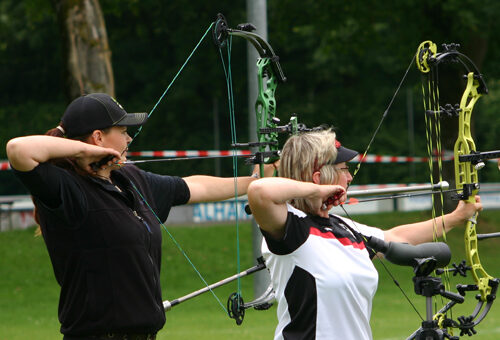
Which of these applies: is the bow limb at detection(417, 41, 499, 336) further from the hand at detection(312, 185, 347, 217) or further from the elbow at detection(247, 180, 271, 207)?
the elbow at detection(247, 180, 271, 207)

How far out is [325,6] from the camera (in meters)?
17.2

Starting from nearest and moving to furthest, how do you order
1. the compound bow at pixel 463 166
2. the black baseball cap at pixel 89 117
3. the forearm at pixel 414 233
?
the black baseball cap at pixel 89 117 → the forearm at pixel 414 233 → the compound bow at pixel 463 166

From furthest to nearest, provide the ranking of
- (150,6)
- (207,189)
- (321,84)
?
(321,84) < (150,6) < (207,189)

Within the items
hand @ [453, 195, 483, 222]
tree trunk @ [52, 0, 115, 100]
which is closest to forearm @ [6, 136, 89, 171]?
hand @ [453, 195, 483, 222]

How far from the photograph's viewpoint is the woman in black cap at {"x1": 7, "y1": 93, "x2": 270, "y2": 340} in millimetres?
3227

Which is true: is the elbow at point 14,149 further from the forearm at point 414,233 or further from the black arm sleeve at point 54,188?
the forearm at point 414,233

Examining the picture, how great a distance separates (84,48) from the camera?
1075cm

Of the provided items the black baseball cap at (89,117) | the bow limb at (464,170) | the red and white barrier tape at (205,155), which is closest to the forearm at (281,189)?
the black baseball cap at (89,117)

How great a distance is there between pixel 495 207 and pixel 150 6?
939cm

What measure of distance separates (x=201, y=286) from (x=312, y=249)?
955cm

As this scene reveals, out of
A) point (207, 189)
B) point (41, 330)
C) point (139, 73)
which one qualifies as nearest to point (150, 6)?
point (139, 73)

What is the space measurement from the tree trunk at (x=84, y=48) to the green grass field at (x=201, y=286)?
268cm

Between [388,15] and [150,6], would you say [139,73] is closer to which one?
[150,6]

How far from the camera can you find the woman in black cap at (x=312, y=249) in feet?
10.0
